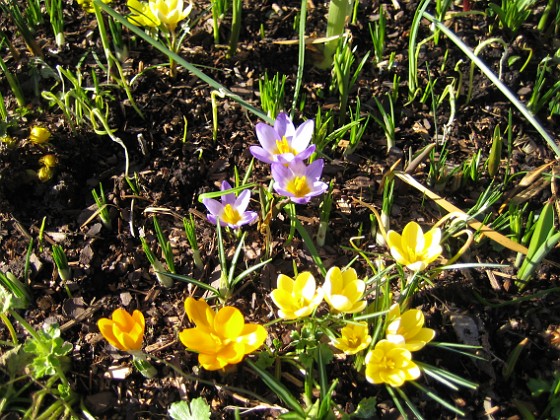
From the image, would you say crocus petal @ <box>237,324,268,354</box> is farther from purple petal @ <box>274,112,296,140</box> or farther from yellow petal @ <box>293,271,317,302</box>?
purple petal @ <box>274,112,296,140</box>

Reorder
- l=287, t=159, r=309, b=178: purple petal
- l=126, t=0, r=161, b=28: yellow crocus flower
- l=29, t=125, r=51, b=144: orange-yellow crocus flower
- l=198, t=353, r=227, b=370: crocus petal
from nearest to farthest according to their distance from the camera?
l=198, t=353, r=227, b=370: crocus petal < l=287, t=159, r=309, b=178: purple petal < l=29, t=125, r=51, b=144: orange-yellow crocus flower < l=126, t=0, r=161, b=28: yellow crocus flower

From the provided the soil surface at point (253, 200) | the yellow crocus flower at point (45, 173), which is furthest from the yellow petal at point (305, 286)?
the yellow crocus flower at point (45, 173)

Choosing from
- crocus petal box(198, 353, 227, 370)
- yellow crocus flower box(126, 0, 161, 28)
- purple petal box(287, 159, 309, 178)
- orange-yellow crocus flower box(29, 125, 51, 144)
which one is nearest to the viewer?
crocus petal box(198, 353, 227, 370)

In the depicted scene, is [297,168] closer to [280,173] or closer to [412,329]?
[280,173]

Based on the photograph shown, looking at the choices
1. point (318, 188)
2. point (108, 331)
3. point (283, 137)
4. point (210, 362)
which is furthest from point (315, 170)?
point (108, 331)

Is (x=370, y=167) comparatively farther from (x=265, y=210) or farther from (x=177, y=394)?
(x=177, y=394)

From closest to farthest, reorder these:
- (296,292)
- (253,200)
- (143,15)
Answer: (296,292) < (253,200) < (143,15)

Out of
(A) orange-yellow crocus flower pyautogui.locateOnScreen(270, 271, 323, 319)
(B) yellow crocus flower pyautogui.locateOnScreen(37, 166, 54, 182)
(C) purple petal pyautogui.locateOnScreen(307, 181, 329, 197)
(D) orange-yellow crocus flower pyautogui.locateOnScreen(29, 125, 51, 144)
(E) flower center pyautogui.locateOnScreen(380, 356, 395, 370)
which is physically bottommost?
(E) flower center pyautogui.locateOnScreen(380, 356, 395, 370)

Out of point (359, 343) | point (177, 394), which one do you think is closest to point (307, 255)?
point (359, 343)

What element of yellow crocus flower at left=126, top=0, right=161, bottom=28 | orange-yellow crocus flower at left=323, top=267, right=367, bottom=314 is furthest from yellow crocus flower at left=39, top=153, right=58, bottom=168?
orange-yellow crocus flower at left=323, top=267, right=367, bottom=314
